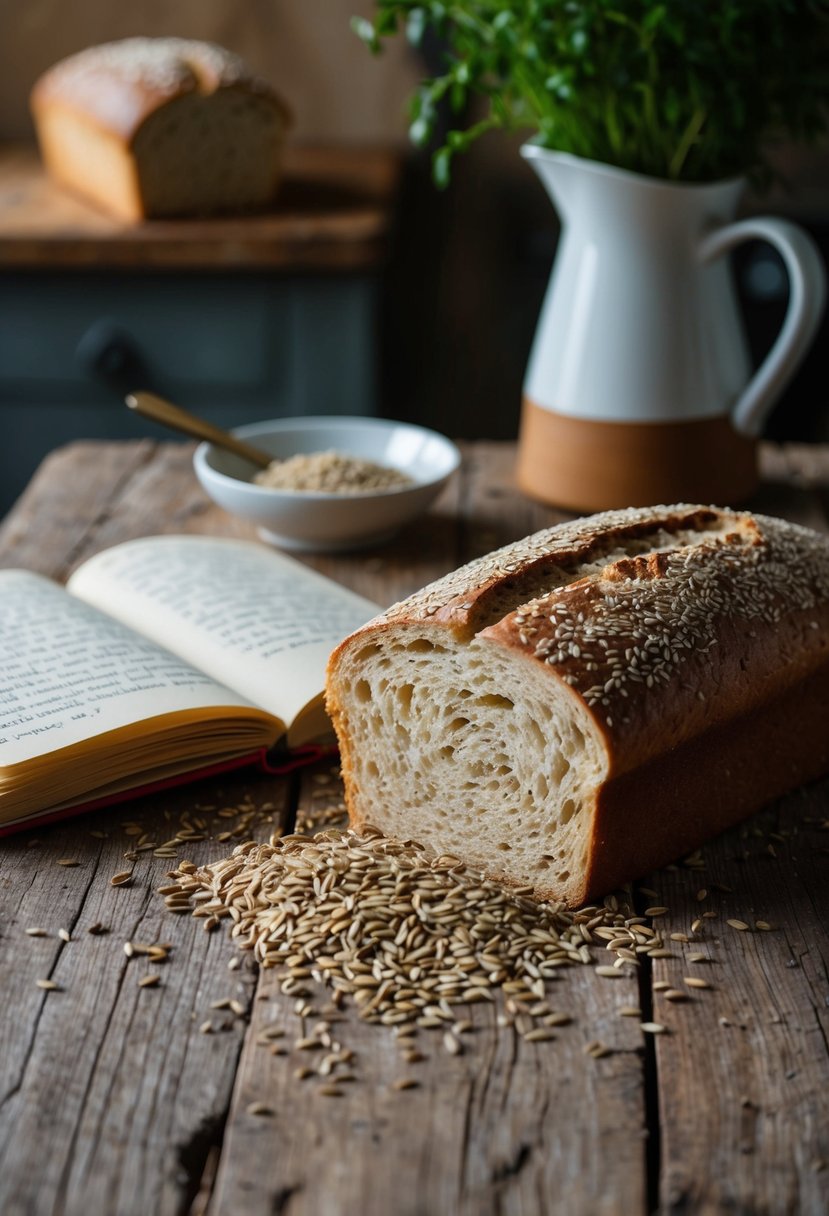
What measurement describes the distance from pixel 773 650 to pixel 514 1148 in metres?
0.56

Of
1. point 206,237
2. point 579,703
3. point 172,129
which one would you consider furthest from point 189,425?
point 172,129

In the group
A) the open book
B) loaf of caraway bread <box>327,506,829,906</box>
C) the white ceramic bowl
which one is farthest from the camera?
the white ceramic bowl

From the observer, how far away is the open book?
4.08ft

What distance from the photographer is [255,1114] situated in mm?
890

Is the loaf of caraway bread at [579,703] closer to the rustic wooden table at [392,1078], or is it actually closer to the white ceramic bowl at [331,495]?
the rustic wooden table at [392,1078]

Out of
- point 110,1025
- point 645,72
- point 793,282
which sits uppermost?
point 645,72

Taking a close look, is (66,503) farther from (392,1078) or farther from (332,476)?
(392,1078)

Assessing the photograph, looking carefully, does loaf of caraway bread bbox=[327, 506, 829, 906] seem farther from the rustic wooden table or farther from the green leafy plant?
the green leafy plant

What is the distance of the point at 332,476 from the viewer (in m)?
1.84

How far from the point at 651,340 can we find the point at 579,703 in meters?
0.90

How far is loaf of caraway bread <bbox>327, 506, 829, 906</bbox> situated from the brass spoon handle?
731 millimetres

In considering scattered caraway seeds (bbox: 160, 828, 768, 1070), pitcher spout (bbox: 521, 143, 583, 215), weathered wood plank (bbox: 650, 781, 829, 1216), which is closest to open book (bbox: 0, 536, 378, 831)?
scattered caraway seeds (bbox: 160, 828, 768, 1070)

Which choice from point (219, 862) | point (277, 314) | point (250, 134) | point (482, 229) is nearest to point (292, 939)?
point (219, 862)

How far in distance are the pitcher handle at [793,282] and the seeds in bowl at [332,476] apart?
0.52 metres
